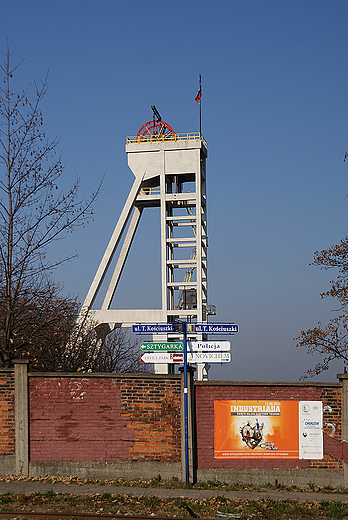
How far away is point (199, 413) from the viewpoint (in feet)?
44.0

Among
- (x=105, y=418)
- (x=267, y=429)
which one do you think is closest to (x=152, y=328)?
(x=105, y=418)

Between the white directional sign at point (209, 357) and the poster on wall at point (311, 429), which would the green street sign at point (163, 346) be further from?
the poster on wall at point (311, 429)

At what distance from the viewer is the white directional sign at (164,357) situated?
43.6ft

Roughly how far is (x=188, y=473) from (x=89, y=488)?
91.6 inches

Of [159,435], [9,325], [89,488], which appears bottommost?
[89,488]

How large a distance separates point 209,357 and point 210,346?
263 mm

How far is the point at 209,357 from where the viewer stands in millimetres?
13188

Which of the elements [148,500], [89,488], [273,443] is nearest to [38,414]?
[89,488]

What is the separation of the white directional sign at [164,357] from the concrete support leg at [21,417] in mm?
2993

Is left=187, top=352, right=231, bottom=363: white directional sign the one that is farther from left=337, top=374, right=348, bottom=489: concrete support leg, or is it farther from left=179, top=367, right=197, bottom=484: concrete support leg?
left=337, top=374, right=348, bottom=489: concrete support leg

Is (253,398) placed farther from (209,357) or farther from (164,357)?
(164,357)

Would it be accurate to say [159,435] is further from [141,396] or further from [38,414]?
[38,414]

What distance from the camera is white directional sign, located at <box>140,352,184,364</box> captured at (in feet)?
43.6

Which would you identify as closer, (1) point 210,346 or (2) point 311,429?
(1) point 210,346
